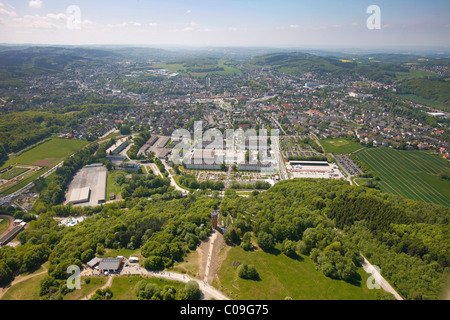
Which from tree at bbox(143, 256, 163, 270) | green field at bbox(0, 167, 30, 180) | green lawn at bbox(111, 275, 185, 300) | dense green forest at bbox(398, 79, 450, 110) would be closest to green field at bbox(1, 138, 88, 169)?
green field at bbox(0, 167, 30, 180)

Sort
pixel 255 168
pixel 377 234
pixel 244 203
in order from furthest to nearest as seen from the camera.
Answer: pixel 255 168 < pixel 244 203 < pixel 377 234

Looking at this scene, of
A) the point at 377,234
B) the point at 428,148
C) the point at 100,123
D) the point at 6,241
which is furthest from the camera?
the point at 100,123

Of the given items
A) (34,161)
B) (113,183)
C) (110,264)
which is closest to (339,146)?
(113,183)

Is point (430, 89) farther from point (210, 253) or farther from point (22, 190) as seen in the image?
point (22, 190)

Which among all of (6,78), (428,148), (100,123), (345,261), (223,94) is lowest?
(345,261)

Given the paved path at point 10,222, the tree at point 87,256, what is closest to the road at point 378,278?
the tree at point 87,256

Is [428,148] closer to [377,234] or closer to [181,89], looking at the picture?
[377,234]
